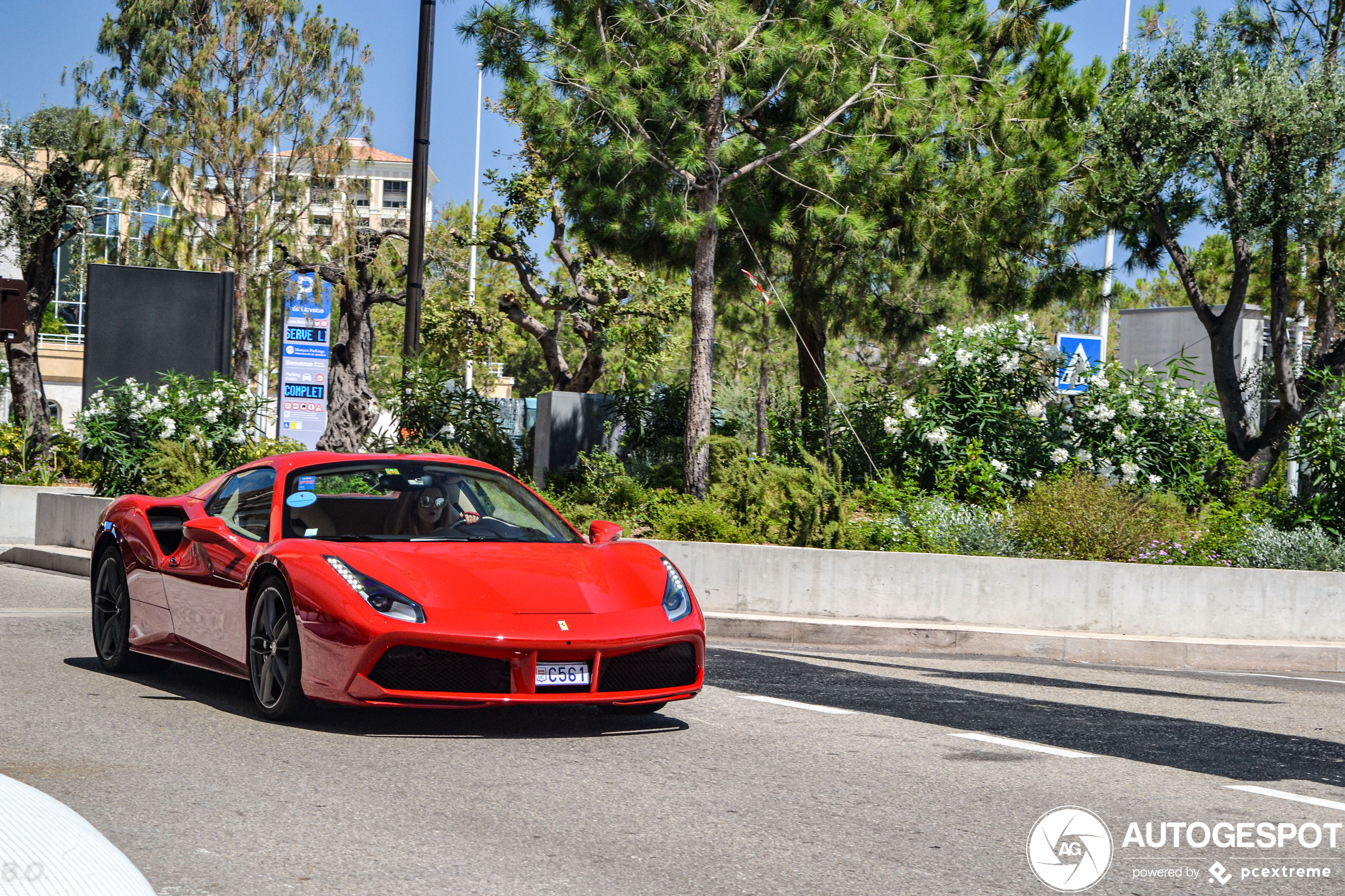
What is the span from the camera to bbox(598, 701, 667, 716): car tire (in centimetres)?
720

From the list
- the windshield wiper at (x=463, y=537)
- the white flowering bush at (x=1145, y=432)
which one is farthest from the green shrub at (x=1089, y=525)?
the windshield wiper at (x=463, y=537)

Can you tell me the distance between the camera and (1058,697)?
29.8 feet

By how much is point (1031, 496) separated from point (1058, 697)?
4.96 m

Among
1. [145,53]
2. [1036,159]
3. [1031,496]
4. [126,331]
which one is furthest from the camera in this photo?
[145,53]

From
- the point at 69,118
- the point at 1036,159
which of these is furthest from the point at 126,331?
the point at 1036,159

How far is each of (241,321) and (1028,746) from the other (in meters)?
36.0

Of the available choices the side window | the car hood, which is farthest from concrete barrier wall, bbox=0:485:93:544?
the car hood

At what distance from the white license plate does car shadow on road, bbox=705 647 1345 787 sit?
2277 millimetres

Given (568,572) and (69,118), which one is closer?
(568,572)

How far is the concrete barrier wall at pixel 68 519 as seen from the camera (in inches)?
670

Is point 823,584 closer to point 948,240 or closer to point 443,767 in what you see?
point 443,767

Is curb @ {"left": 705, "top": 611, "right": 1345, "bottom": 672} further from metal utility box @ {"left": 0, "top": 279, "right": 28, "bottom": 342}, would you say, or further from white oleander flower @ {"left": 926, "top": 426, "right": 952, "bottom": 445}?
metal utility box @ {"left": 0, "top": 279, "right": 28, "bottom": 342}

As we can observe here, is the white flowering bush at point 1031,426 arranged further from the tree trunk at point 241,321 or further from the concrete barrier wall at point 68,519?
the tree trunk at point 241,321

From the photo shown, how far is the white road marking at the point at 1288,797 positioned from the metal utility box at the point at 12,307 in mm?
14996
